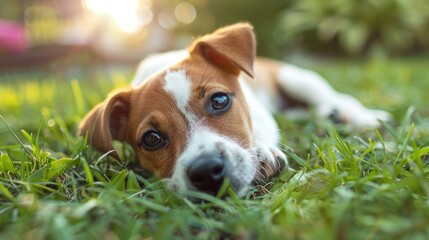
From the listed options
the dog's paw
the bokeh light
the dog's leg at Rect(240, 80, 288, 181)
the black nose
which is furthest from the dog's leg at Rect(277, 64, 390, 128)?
the bokeh light

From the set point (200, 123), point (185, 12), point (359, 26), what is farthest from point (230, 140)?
point (185, 12)

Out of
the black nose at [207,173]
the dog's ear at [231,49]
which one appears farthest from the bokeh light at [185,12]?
the black nose at [207,173]

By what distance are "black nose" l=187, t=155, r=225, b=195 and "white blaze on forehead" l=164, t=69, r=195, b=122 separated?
577 mm

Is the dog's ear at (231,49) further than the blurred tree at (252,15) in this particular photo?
No

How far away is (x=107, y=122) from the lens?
342 cm

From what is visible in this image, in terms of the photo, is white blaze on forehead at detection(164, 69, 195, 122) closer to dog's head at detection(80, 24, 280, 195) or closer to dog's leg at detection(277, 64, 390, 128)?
dog's head at detection(80, 24, 280, 195)

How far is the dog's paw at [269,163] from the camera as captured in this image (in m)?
3.09

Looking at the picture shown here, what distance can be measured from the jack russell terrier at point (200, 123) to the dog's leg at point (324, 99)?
1140 millimetres

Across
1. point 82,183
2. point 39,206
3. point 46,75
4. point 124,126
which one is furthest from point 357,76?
point 46,75

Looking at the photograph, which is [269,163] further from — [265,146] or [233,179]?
[233,179]

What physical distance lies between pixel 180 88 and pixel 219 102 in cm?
30

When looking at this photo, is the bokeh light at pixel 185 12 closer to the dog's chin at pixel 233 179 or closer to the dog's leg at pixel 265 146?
the dog's leg at pixel 265 146

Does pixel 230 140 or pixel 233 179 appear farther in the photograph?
pixel 230 140

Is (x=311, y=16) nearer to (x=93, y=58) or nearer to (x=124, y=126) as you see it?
(x=93, y=58)
